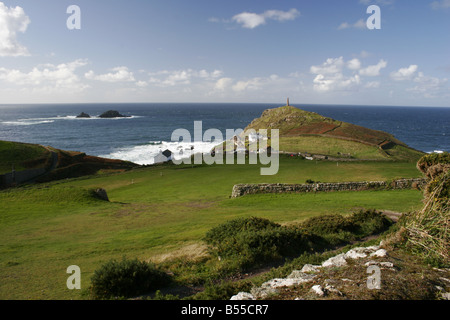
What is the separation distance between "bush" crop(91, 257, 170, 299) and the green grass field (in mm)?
996

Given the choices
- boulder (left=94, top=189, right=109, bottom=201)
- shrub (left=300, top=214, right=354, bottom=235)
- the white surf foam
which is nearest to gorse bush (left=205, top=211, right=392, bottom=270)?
shrub (left=300, top=214, right=354, bottom=235)

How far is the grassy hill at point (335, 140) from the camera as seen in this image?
61.6 metres

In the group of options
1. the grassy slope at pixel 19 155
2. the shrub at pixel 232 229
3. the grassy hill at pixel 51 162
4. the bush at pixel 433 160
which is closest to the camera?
the bush at pixel 433 160

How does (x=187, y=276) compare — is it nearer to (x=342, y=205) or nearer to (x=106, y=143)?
(x=342, y=205)

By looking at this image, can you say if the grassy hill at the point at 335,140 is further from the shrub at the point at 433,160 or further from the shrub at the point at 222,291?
the shrub at the point at 222,291

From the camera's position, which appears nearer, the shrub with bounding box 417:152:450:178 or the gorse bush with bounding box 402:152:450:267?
the gorse bush with bounding box 402:152:450:267

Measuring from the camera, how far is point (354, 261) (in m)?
9.73

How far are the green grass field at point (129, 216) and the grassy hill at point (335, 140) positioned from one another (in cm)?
2353

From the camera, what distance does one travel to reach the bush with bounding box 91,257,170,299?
9.69 m

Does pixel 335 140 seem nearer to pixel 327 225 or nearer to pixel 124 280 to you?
pixel 327 225

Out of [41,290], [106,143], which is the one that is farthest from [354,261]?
[106,143]

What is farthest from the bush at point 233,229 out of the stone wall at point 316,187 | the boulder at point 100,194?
the boulder at point 100,194

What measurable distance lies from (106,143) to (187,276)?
108 metres

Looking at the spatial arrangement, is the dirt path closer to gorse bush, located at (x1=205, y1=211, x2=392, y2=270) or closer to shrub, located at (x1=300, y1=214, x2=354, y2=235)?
gorse bush, located at (x1=205, y1=211, x2=392, y2=270)
